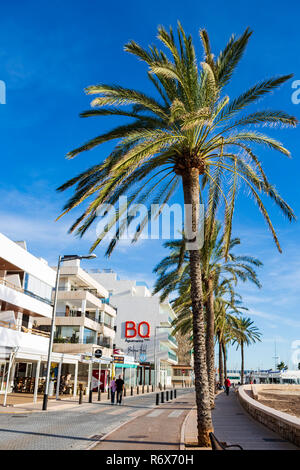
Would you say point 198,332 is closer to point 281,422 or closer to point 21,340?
point 281,422

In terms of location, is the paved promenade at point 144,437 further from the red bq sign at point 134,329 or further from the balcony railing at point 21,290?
the red bq sign at point 134,329

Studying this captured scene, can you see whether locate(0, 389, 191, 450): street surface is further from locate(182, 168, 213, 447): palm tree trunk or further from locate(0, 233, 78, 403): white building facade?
locate(0, 233, 78, 403): white building facade

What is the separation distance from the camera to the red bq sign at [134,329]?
71.3 metres

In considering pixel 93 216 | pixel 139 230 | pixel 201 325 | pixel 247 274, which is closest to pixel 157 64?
pixel 93 216

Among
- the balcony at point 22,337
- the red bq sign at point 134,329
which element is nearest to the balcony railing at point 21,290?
the balcony at point 22,337

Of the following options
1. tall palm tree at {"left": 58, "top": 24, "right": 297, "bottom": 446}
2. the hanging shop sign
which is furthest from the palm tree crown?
the hanging shop sign

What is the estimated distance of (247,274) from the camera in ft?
86.4

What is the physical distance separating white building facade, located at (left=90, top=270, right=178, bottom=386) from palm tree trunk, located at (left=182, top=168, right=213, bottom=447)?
2352 inches

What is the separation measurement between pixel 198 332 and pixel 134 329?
63.5m

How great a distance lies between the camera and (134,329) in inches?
2886

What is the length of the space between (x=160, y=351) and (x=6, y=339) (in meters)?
51.1

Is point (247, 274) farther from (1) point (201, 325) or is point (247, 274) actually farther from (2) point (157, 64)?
(2) point (157, 64)

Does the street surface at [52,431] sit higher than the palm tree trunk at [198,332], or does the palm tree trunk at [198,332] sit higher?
the palm tree trunk at [198,332]
